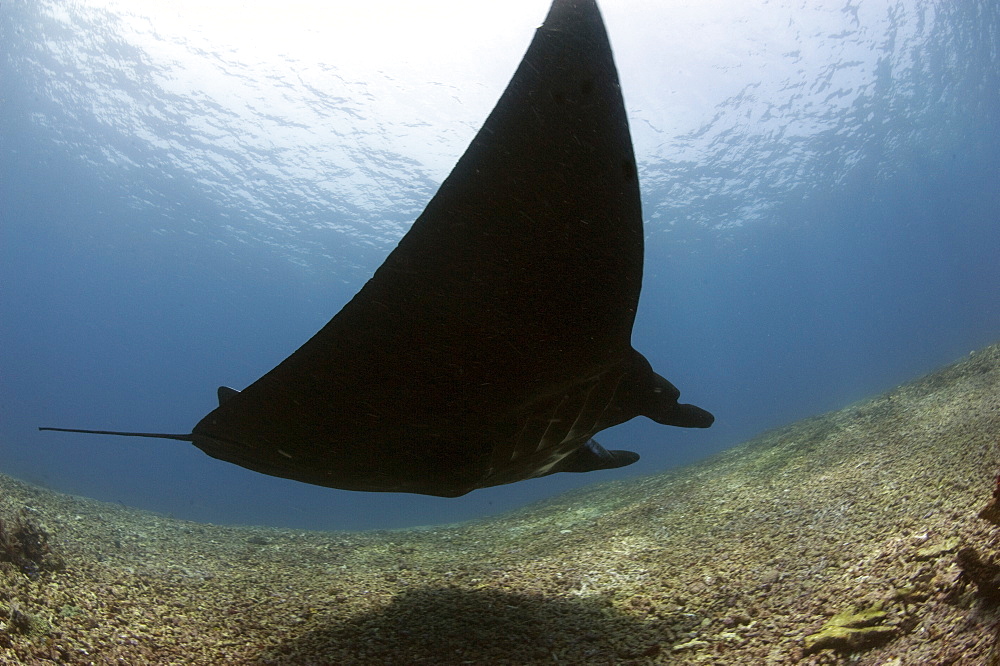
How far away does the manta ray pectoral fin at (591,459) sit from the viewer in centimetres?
302

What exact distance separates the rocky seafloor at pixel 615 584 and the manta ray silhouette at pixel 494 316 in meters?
0.99

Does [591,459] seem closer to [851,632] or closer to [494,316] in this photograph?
[851,632]

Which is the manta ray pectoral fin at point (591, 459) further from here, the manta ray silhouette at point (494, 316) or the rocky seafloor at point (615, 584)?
the manta ray silhouette at point (494, 316)

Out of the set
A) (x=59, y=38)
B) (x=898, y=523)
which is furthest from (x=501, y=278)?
(x=59, y=38)

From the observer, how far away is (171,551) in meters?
4.14

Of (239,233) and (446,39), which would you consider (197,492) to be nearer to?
(239,233)

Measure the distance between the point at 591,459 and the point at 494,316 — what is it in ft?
6.35

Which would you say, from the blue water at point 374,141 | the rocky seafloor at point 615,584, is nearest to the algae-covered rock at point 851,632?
the rocky seafloor at point 615,584

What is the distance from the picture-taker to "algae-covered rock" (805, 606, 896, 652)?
1.66 m

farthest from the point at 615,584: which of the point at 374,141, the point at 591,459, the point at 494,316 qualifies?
the point at 374,141

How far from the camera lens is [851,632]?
1742 millimetres

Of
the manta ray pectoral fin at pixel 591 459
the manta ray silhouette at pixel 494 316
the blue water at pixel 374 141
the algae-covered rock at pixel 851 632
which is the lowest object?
the algae-covered rock at pixel 851 632

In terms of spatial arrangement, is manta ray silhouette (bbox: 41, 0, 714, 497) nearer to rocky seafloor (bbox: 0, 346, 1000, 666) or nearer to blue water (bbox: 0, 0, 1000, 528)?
rocky seafloor (bbox: 0, 346, 1000, 666)

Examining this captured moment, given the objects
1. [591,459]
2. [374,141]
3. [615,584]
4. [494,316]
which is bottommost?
[615,584]
